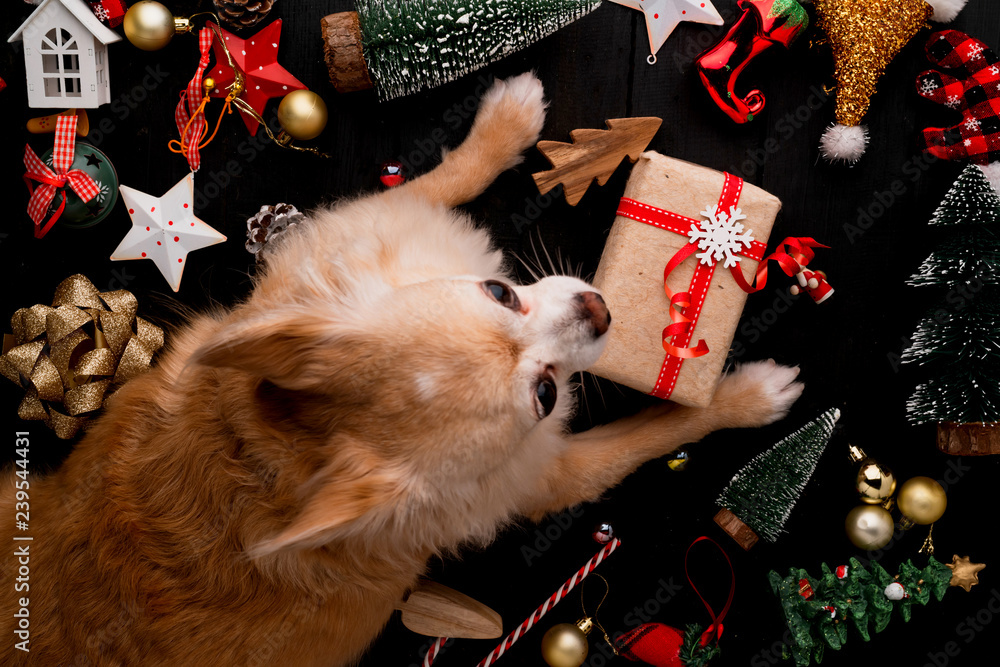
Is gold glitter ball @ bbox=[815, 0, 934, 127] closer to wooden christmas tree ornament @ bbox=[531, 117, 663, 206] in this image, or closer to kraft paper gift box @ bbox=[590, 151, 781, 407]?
kraft paper gift box @ bbox=[590, 151, 781, 407]

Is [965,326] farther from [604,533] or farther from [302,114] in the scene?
[302,114]

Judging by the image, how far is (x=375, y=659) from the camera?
2.29 metres

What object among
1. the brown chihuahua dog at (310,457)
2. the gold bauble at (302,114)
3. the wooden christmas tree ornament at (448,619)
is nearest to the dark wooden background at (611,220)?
the gold bauble at (302,114)

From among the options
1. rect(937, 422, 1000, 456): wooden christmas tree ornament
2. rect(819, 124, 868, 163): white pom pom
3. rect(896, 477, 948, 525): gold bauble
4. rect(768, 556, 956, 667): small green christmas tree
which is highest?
rect(819, 124, 868, 163): white pom pom

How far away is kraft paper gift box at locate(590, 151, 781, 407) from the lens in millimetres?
1951

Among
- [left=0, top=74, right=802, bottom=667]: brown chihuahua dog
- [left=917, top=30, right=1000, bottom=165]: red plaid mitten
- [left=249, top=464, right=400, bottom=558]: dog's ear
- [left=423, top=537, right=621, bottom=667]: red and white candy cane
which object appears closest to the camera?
[left=249, top=464, right=400, bottom=558]: dog's ear

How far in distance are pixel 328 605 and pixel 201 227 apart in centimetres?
130

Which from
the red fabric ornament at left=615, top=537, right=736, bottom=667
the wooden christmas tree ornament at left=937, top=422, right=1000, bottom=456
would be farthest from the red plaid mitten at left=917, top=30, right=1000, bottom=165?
the red fabric ornament at left=615, top=537, right=736, bottom=667

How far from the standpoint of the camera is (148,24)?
2.01 metres

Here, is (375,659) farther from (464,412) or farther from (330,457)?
(464,412)

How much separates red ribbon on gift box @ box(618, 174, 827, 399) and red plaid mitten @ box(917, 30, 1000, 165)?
2.10ft

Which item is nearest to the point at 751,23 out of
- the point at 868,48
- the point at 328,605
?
the point at 868,48

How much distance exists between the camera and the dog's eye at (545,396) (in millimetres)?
1440

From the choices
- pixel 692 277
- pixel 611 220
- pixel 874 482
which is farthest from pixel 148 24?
pixel 874 482
